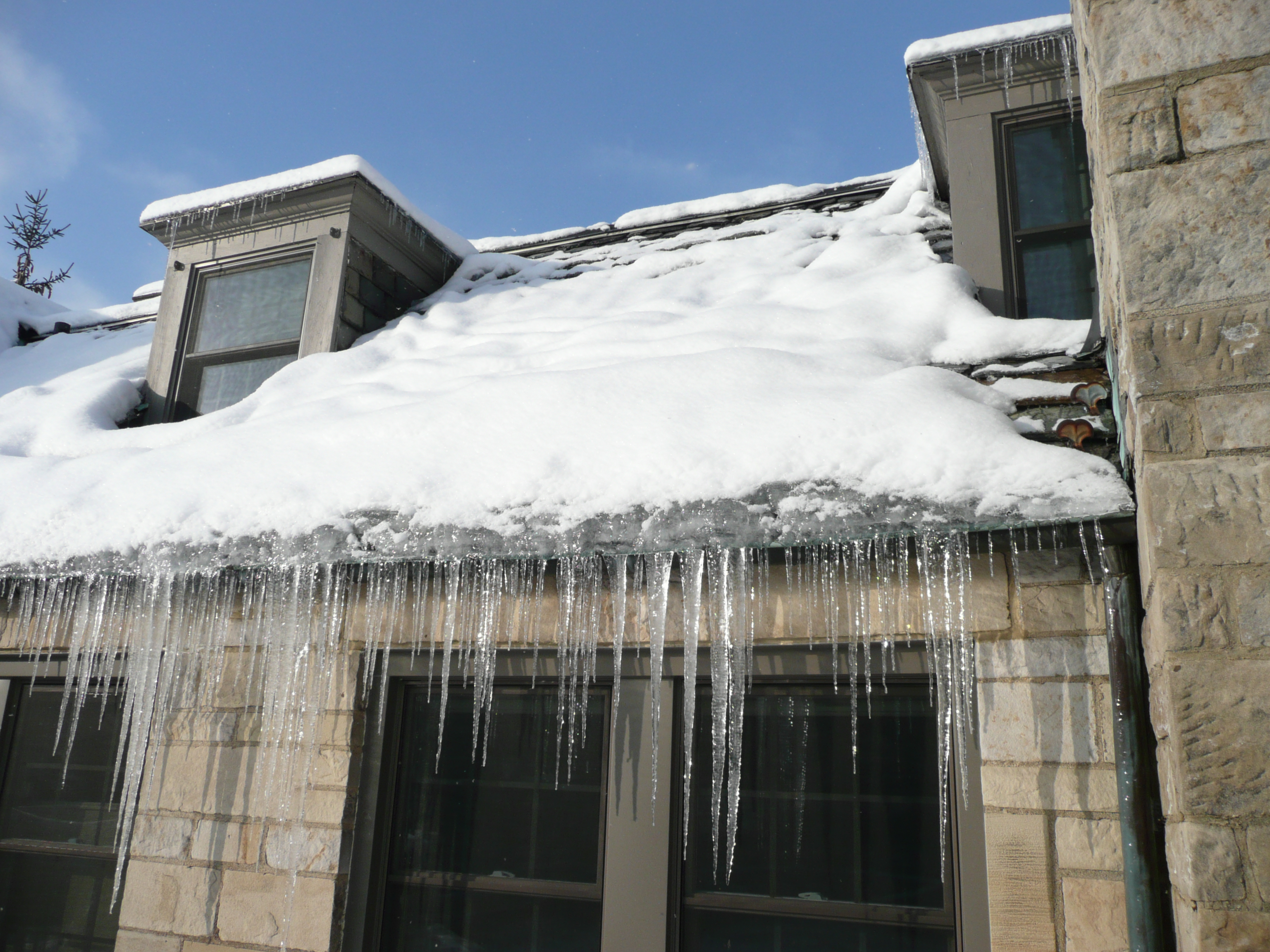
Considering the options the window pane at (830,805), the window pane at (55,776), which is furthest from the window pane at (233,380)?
the window pane at (830,805)

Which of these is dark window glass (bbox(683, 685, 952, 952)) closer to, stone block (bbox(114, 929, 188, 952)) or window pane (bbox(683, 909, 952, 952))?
window pane (bbox(683, 909, 952, 952))

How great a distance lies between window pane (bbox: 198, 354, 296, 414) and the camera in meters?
4.88

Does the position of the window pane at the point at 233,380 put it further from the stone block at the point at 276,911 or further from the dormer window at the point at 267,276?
the stone block at the point at 276,911

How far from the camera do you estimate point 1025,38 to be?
392 cm

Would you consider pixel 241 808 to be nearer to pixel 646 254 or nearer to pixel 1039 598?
pixel 1039 598

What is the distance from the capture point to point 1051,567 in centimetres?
257

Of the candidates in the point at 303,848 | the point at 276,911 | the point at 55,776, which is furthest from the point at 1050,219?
the point at 55,776

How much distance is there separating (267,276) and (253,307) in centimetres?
21

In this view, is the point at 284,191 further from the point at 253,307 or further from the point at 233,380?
the point at 233,380

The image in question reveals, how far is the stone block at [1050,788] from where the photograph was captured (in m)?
2.37

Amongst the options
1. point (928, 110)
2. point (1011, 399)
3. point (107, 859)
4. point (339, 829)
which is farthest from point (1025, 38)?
point (107, 859)

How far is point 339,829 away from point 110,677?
4.93 feet

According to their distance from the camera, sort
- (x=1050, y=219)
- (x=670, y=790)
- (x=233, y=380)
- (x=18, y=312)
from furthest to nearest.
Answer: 1. (x=18, y=312)
2. (x=233, y=380)
3. (x=1050, y=219)
4. (x=670, y=790)

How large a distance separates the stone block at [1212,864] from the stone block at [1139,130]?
149 cm
